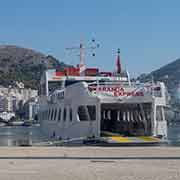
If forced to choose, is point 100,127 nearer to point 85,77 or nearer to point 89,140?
point 89,140

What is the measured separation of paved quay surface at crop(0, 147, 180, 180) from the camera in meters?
12.6

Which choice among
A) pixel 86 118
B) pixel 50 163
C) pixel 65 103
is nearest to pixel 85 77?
pixel 65 103

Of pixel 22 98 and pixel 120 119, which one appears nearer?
pixel 120 119

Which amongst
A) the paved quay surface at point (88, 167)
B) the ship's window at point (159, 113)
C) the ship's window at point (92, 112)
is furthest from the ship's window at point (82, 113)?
the paved quay surface at point (88, 167)

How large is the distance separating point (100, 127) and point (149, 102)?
3192 millimetres

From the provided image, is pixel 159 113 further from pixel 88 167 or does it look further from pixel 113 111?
pixel 88 167

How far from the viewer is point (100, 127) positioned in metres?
29.4

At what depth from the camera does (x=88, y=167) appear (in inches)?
576

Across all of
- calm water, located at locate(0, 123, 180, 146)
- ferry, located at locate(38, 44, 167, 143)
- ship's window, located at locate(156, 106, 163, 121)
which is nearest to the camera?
ferry, located at locate(38, 44, 167, 143)

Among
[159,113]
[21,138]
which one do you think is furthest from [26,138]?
[159,113]

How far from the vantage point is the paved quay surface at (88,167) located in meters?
12.6

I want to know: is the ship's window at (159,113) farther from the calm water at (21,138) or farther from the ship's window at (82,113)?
the calm water at (21,138)

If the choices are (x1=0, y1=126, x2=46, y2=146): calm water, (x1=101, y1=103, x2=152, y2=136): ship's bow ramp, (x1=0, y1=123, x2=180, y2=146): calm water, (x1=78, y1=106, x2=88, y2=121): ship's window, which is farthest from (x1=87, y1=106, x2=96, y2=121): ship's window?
(x1=0, y1=126, x2=46, y2=146): calm water

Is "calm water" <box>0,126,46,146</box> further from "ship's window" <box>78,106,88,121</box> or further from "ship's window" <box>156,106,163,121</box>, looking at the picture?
"ship's window" <box>156,106,163,121</box>
